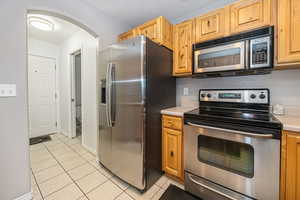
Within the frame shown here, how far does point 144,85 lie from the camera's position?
4.91 ft

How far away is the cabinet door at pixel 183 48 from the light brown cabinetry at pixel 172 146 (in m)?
0.77

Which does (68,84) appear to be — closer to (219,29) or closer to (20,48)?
(20,48)

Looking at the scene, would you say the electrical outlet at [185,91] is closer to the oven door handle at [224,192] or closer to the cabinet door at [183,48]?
the cabinet door at [183,48]

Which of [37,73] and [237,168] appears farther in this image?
[37,73]

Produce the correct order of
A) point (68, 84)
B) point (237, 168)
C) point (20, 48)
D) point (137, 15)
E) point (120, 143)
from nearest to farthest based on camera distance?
point (237, 168) < point (20, 48) < point (120, 143) < point (137, 15) < point (68, 84)

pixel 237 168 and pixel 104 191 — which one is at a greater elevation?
pixel 237 168

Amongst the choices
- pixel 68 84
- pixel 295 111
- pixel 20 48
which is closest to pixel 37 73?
pixel 68 84

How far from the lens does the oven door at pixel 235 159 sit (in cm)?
109

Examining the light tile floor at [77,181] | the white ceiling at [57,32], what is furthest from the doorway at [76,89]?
the light tile floor at [77,181]

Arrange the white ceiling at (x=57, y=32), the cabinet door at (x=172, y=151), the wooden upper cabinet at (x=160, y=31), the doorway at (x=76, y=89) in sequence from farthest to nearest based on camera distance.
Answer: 1. the doorway at (x=76, y=89)
2. the white ceiling at (x=57, y=32)
3. the wooden upper cabinet at (x=160, y=31)
4. the cabinet door at (x=172, y=151)

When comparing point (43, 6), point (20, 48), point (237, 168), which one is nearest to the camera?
point (237, 168)

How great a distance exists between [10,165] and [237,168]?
92.6 inches

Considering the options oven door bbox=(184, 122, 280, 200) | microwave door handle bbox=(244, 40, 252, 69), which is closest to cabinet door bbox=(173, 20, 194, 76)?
microwave door handle bbox=(244, 40, 252, 69)

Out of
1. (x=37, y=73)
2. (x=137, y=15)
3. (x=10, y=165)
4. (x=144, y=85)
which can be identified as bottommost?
(x=10, y=165)
